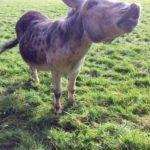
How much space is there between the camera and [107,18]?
5.36 meters

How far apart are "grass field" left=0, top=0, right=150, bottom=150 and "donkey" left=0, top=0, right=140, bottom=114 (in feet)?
1.36

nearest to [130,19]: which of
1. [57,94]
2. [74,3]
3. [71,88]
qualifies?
[74,3]

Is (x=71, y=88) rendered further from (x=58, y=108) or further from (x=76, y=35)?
(x=76, y=35)

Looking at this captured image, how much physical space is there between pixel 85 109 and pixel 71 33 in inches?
61.9

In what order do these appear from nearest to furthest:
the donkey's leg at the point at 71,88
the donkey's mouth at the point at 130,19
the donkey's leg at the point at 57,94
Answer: the donkey's mouth at the point at 130,19, the donkey's leg at the point at 57,94, the donkey's leg at the point at 71,88

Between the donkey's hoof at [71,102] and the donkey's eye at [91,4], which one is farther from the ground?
the donkey's eye at [91,4]

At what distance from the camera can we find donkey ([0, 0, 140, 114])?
5.29 metres

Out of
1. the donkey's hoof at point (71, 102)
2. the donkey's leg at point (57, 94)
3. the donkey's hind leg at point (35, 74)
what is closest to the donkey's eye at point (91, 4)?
the donkey's leg at point (57, 94)

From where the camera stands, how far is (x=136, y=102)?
766 centimetres

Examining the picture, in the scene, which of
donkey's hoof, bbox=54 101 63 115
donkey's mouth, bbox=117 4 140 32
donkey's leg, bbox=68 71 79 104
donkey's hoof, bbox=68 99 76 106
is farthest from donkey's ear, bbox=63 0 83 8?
donkey's hoof, bbox=68 99 76 106

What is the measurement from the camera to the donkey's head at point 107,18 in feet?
16.8

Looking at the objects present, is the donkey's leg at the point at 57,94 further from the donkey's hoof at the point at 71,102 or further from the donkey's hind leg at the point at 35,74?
the donkey's hind leg at the point at 35,74

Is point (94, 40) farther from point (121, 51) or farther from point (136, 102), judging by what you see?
point (121, 51)

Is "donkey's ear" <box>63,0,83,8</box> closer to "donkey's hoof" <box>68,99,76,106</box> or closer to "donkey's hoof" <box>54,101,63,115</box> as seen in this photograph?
"donkey's hoof" <box>54,101,63,115</box>
